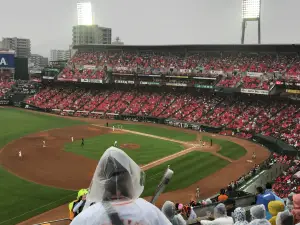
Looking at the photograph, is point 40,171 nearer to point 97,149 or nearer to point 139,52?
point 97,149

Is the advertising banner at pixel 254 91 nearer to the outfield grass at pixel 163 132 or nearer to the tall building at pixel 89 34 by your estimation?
the outfield grass at pixel 163 132

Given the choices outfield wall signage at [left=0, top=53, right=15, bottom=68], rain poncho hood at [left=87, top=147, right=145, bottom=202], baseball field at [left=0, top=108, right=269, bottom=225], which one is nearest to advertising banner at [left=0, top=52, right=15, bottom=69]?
outfield wall signage at [left=0, top=53, right=15, bottom=68]

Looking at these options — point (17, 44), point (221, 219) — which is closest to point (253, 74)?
point (221, 219)

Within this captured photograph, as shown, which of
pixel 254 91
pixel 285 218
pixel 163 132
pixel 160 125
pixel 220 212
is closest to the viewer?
pixel 285 218

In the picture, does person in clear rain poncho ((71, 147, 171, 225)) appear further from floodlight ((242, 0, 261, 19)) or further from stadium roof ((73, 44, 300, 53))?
floodlight ((242, 0, 261, 19))

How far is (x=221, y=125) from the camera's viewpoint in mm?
47250

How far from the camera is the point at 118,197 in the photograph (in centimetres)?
303

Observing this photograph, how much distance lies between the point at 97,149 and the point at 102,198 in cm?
3358

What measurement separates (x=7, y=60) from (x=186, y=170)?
6485 cm

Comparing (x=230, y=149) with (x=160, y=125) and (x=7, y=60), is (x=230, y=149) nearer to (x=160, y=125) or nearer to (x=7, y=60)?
(x=160, y=125)

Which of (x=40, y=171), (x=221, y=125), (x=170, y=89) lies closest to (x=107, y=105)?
(x=170, y=89)

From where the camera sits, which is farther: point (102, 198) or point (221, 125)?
point (221, 125)

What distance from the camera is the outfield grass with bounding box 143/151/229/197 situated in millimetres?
26130

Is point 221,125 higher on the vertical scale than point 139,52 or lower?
lower
